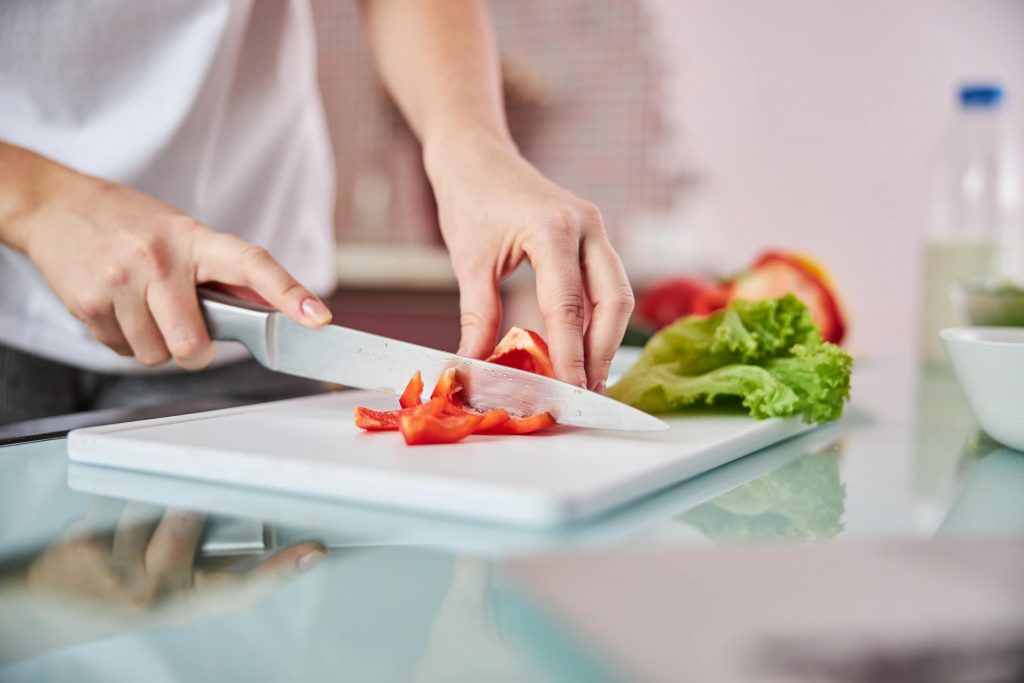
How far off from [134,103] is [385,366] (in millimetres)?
739

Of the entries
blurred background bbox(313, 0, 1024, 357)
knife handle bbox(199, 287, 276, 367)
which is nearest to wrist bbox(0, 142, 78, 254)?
knife handle bbox(199, 287, 276, 367)

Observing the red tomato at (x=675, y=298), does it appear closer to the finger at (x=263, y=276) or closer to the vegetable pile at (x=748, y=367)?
the vegetable pile at (x=748, y=367)

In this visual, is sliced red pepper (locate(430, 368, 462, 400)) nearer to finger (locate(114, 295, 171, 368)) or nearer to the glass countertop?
the glass countertop

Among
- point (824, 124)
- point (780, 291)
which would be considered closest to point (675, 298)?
point (780, 291)

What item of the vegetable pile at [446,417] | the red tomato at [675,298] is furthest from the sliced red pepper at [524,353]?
the red tomato at [675,298]

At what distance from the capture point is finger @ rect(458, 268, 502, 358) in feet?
3.61

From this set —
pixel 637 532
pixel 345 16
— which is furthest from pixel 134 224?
pixel 345 16

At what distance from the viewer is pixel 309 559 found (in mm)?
556

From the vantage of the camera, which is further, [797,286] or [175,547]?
[797,286]

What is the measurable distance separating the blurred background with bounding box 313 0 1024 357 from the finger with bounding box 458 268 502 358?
2.33m

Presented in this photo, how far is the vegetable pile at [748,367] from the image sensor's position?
3.36ft

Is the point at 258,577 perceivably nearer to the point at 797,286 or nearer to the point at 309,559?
the point at 309,559

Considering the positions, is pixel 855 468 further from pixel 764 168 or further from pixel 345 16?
pixel 345 16

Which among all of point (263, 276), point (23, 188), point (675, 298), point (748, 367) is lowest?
point (675, 298)
